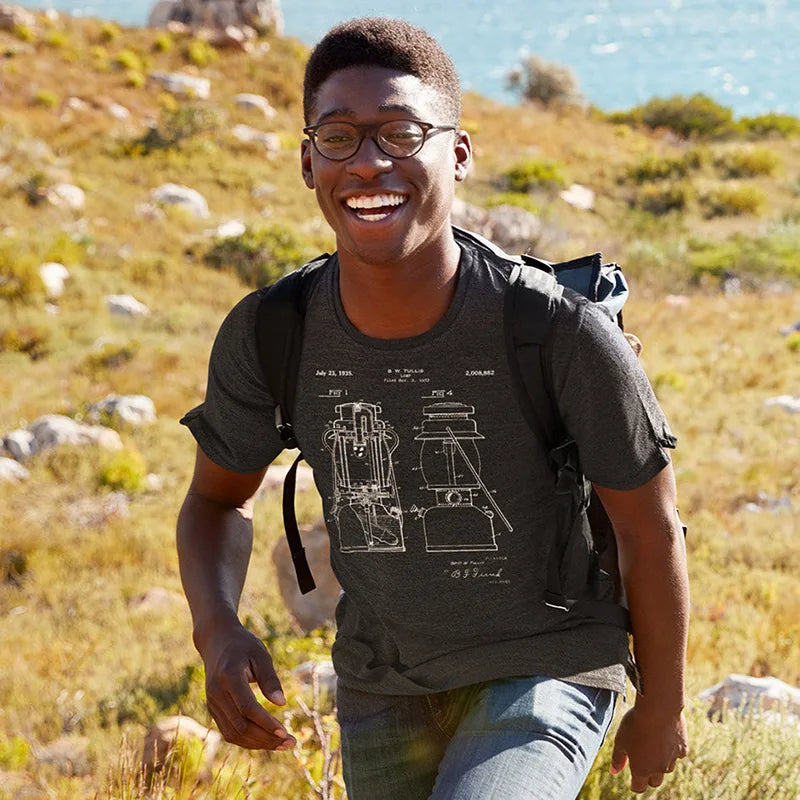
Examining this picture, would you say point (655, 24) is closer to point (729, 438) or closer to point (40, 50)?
point (40, 50)

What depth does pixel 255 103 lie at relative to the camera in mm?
24453

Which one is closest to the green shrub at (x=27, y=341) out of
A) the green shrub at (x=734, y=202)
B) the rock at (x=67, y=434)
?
the rock at (x=67, y=434)

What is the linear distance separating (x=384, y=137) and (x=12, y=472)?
710 cm

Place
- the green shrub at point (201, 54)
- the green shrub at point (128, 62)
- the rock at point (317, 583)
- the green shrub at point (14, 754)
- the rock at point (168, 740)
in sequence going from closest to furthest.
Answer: the rock at point (168, 740) < the green shrub at point (14, 754) < the rock at point (317, 583) < the green shrub at point (128, 62) < the green shrub at point (201, 54)

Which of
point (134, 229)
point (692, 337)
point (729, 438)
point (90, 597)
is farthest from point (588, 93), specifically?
point (90, 597)

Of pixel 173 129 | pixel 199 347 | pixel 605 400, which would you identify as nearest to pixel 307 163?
pixel 605 400

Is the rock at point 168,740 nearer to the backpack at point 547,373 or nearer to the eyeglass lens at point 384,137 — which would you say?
the backpack at point 547,373

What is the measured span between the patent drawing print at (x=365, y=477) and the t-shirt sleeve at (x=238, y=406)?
0.18 metres

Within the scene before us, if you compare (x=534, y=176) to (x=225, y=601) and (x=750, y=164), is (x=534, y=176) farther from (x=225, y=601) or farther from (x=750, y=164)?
(x=225, y=601)

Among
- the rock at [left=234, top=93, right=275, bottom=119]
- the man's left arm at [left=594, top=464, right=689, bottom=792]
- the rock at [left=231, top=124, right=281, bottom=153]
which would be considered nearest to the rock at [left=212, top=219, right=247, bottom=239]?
the rock at [left=231, top=124, right=281, bottom=153]

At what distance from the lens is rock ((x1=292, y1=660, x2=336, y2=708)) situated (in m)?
4.20

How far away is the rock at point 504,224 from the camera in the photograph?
15.5 metres

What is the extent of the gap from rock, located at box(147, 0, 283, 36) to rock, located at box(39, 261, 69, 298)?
18754mm

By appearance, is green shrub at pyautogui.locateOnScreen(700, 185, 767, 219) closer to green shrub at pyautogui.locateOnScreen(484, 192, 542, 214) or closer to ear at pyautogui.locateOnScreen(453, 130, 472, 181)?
green shrub at pyautogui.locateOnScreen(484, 192, 542, 214)
